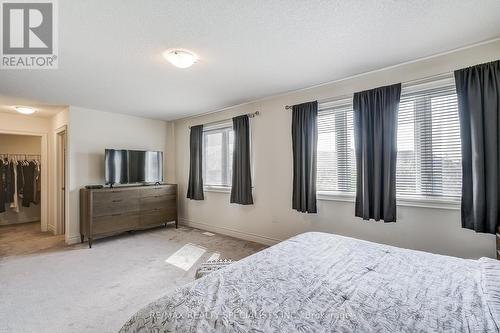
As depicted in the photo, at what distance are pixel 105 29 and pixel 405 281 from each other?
2.72 meters

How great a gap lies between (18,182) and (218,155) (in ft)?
15.5

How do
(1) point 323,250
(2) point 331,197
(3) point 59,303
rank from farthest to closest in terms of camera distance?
(2) point 331,197
(3) point 59,303
(1) point 323,250

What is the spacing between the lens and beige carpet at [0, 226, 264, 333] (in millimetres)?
1982

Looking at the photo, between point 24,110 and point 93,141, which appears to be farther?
point 93,141

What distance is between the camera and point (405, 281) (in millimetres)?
1297

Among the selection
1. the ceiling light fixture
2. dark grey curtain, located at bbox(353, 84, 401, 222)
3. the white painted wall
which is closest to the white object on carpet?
dark grey curtain, located at bbox(353, 84, 401, 222)

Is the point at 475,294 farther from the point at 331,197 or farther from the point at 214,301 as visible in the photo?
the point at 331,197

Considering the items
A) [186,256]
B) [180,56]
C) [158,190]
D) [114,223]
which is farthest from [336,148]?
[114,223]

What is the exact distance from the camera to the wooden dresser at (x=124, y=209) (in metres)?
3.91

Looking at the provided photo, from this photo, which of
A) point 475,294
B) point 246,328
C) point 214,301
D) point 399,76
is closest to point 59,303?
point 214,301

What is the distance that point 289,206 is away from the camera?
3627 mm

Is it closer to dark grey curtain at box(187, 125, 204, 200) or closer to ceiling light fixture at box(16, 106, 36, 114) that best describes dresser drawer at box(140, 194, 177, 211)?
dark grey curtain at box(187, 125, 204, 200)

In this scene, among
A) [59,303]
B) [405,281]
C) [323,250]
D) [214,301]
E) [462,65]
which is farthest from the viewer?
[462,65]

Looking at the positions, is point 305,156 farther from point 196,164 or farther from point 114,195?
point 114,195
